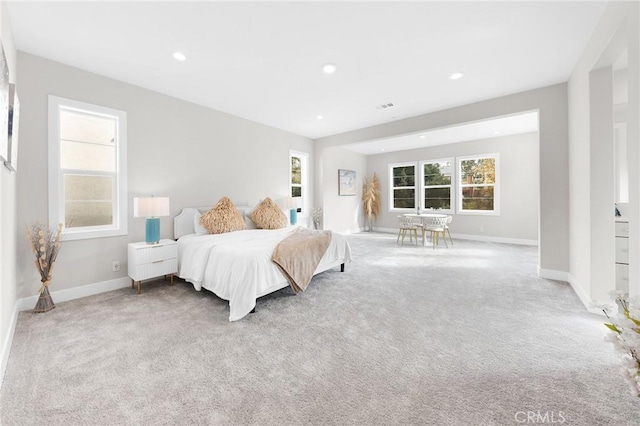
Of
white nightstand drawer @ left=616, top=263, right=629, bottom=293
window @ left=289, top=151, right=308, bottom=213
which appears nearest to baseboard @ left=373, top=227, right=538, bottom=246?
white nightstand drawer @ left=616, top=263, right=629, bottom=293

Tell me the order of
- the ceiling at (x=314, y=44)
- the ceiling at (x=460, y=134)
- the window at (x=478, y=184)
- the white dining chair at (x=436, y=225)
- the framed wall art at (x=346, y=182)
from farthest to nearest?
the framed wall art at (x=346, y=182)
the window at (x=478, y=184)
the white dining chair at (x=436, y=225)
the ceiling at (x=460, y=134)
the ceiling at (x=314, y=44)

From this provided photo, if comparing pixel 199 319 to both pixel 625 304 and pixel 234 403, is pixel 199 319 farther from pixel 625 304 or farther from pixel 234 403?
pixel 625 304

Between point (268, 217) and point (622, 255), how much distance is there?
14.4 ft

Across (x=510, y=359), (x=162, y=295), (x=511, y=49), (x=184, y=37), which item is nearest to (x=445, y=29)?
(x=511, y=49)

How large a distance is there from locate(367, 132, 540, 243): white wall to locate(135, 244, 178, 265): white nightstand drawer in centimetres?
707

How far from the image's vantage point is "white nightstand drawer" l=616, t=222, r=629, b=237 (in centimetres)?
268

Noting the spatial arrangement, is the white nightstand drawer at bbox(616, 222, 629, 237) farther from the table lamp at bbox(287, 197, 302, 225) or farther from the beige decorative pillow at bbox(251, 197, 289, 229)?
the table lamp at bbox(287, 197, 302, 225)

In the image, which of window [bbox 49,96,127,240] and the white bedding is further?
window [bbox 49,96,127,240]

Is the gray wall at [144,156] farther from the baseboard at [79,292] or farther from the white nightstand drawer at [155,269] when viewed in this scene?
the white nightstand drawer at [155,269]

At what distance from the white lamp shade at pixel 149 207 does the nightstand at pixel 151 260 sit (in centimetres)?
39

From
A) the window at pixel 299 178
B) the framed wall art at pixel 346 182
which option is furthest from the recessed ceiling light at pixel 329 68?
the framed wall art at pixel 346 182

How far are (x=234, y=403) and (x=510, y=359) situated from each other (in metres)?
1.89

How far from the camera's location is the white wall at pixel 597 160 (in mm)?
1698

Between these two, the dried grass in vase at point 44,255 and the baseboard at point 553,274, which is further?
the baseboard at point 553,274
